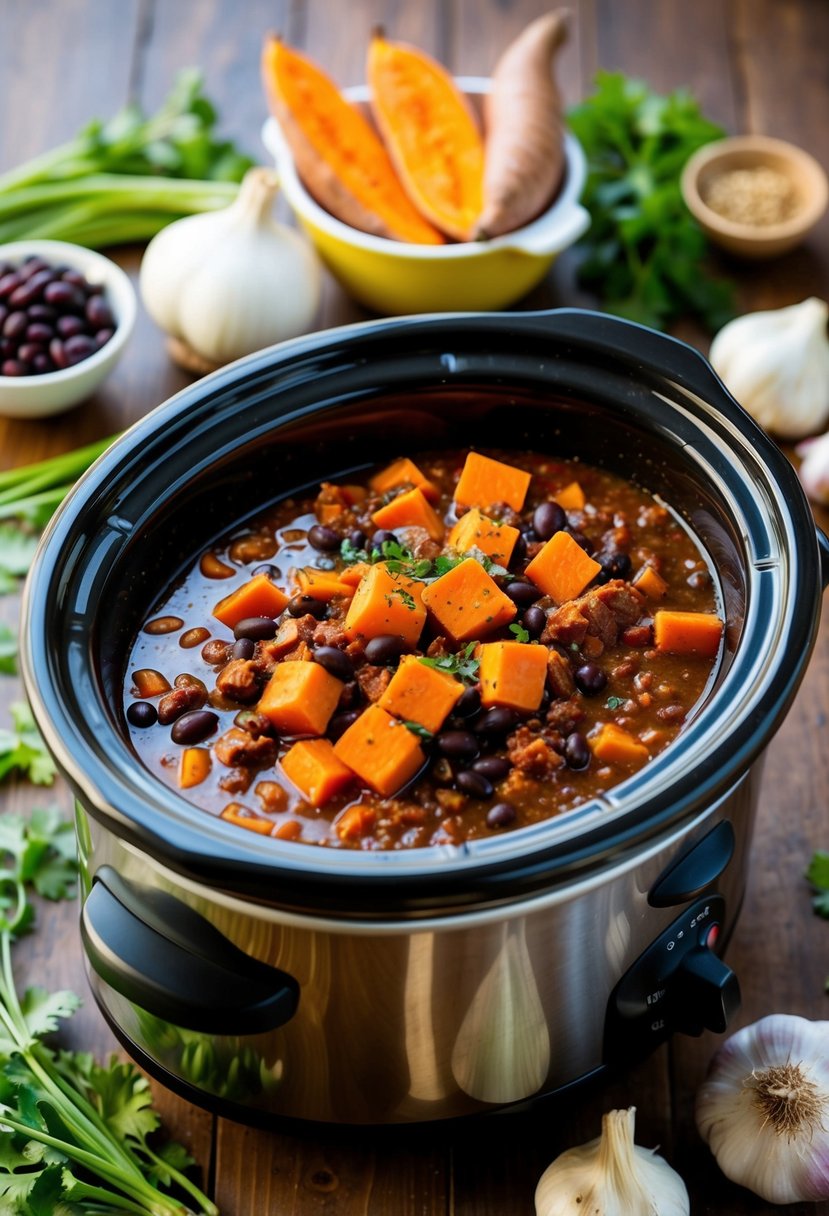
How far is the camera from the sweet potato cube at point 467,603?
8.06 feet

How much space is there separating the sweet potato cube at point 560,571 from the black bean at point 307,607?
1.28 feet

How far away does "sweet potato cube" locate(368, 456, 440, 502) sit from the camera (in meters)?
2.85

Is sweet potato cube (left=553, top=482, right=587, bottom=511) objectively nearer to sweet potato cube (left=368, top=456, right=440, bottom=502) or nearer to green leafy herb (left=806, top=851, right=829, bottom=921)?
sweet potato cube (left=368, top=456, right=440, bottom=502)

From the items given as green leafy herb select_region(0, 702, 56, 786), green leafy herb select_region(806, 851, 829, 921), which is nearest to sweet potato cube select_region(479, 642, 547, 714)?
green leafy herb select_region(806, 851, 829, 921)

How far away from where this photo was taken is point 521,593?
252 centimetres

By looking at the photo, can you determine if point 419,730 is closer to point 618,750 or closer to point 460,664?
point 460,664

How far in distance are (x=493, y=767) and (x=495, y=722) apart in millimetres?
81

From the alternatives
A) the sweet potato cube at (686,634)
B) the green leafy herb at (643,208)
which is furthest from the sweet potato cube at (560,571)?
the green leafy herb at (643,208)

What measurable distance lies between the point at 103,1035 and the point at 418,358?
1443mm

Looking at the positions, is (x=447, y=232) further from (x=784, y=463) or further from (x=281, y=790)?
(x=281, y=790)

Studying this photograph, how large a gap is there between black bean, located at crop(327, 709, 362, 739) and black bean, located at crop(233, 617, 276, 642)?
25cm

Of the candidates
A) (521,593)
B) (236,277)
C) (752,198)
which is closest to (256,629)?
(521,593)

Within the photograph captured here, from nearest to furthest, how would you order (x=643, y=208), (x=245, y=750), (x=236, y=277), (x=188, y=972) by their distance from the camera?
(x=188, y=972), (x=245, y=750), (x=236, y=277), (x=643, y=208)

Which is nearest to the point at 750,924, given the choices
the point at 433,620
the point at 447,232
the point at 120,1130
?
the point at 433,620
